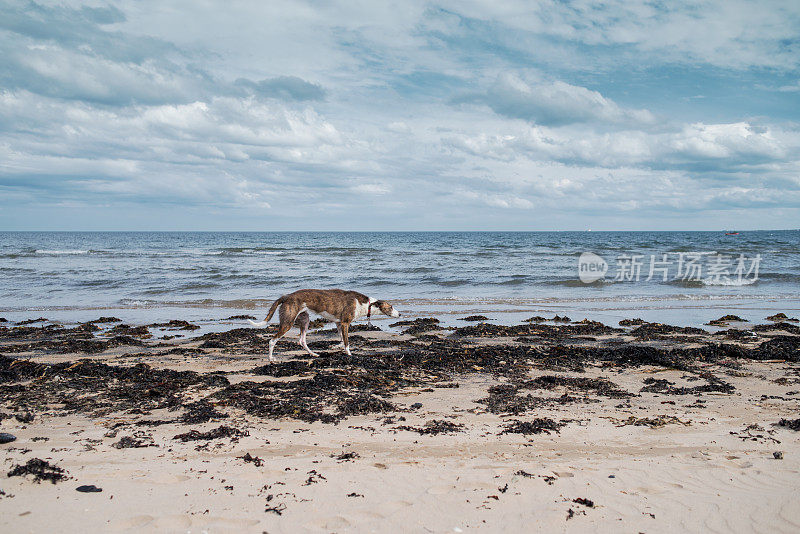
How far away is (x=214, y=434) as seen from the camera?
4918 mm

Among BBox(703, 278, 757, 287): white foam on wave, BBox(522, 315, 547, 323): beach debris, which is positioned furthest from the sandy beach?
BBox(703, 278, 757, 287): white foam on wave

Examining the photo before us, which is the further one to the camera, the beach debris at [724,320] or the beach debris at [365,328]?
the beach debris at [724,320]

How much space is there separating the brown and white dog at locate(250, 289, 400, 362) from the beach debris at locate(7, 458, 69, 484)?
182 inches

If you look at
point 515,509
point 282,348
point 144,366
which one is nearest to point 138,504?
point 515,509

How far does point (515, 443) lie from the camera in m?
4.80

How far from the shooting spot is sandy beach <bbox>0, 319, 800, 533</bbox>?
11.6 ft

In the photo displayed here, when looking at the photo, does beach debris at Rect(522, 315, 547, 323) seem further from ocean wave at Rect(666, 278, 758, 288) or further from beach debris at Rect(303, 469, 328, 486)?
ocean wave at Rect(666, 278, 758, 288)

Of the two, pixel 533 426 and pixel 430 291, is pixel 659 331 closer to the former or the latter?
pixel 533 426

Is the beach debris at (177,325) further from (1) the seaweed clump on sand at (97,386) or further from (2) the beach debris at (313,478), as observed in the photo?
(2) the beach debris at (313,478)

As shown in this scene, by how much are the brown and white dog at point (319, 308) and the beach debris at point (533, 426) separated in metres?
4.23

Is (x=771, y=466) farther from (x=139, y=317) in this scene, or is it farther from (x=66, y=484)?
(x=139, y=317)

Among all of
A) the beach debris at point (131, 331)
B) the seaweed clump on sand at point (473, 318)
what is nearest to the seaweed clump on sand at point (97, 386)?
the beach debris at point (131, 331)

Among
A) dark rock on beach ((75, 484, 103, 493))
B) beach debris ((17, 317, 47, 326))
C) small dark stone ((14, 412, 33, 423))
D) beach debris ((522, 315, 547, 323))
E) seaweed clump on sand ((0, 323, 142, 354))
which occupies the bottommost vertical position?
beach debris ((17, 317, 47, 326))

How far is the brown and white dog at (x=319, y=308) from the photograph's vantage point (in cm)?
895
